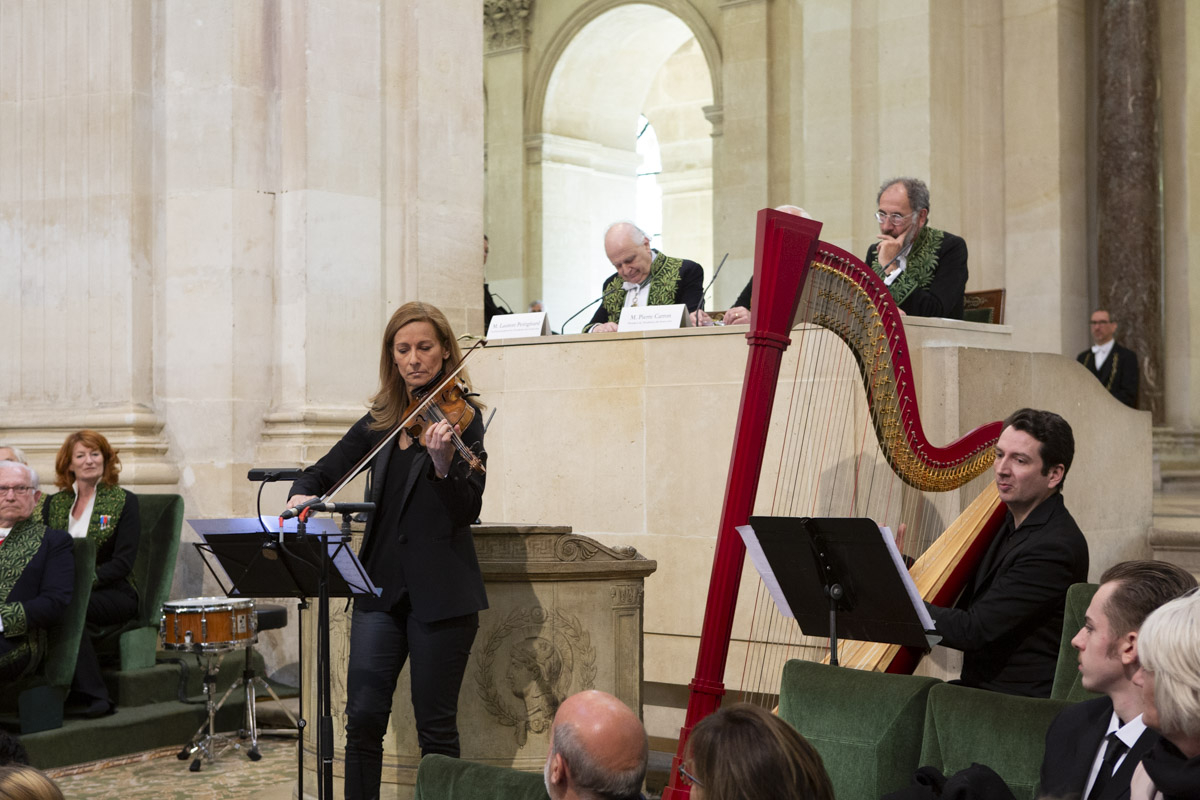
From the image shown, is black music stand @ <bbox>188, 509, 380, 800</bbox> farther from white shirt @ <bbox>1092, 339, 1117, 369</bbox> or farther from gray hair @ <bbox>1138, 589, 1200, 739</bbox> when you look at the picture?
white shirt @ <bbox>1092, 339, 1117, 369</bbox>

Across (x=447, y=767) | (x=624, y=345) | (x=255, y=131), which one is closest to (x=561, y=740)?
(x=447, y=767)

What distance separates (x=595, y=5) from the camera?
51.6 ft

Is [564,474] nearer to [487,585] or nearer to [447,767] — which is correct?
[487,585]

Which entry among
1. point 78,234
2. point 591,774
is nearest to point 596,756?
point 591,774

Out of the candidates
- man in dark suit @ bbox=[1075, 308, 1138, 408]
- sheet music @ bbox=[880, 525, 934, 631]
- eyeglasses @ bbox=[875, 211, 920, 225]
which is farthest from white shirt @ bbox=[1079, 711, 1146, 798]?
man in dark suit @ bbox=[1075, 308, 1138, 408]

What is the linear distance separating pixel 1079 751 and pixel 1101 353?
25.5 ft

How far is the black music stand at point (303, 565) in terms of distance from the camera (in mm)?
3930

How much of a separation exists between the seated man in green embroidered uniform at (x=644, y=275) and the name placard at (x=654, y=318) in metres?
0.35

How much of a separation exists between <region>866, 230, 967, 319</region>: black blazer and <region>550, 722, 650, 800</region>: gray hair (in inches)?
141

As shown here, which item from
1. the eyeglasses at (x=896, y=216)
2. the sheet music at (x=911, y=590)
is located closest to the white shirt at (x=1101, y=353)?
the eyeglasses at (x=896, y=216)

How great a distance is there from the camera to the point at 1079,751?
285cm

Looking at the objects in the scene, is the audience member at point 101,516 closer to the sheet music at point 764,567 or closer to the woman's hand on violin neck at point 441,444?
the woman's hand on violin neck at point 441,444

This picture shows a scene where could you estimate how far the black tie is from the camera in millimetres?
2785

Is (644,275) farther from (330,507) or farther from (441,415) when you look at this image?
(330,507)
